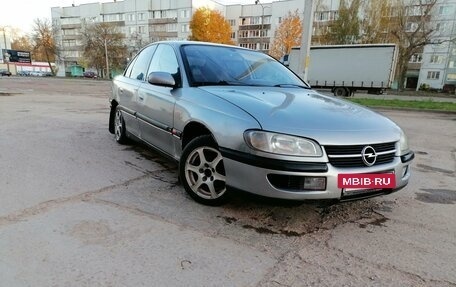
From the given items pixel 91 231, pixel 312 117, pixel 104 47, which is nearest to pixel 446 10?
pixel 104 47

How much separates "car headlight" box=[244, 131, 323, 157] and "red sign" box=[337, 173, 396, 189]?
0.27 m

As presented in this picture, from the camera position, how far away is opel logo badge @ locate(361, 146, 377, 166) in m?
2.69

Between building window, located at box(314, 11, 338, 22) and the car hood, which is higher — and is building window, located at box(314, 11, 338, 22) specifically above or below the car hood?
above

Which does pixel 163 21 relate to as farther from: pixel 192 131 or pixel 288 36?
pixel 192 131

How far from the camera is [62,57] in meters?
80.4

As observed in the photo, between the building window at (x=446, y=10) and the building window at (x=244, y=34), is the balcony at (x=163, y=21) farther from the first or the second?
the building window at (x=446, y=10)

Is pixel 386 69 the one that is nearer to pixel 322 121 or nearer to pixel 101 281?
pixel 322 121

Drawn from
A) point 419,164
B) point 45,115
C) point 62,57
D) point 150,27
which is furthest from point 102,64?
point 419,164

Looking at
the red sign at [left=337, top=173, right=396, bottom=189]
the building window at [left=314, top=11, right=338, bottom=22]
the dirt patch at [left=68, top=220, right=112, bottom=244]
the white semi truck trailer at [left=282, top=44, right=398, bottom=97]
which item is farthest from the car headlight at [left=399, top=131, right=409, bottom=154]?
the building window at [left=314, top=11, right=338, bottom=22]

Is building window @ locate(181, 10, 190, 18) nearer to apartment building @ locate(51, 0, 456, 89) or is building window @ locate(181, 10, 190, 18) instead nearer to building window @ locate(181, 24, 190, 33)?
apartment building @ locate(51, 0, 456, 89)

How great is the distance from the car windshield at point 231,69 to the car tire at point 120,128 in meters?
2.01

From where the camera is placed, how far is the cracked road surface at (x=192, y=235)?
2.21m

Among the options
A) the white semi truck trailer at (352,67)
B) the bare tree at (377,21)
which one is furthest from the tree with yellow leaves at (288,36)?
the white semi truck trailer at (352,67)

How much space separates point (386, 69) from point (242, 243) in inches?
899
